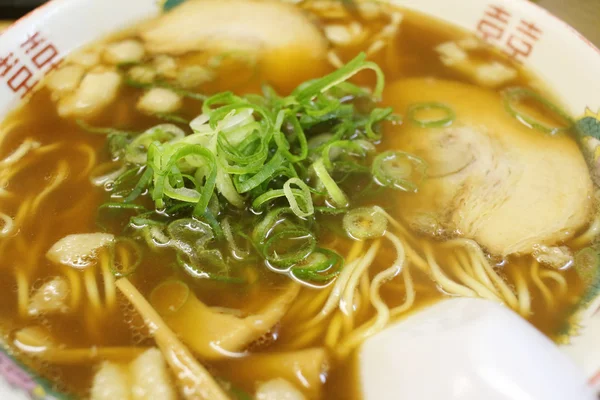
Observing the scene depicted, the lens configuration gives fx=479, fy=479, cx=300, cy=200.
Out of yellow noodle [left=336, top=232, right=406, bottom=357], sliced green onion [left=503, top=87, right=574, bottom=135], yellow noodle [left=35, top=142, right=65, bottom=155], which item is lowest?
yellow noodle [left=336, top=232, right=406, bottom=357]

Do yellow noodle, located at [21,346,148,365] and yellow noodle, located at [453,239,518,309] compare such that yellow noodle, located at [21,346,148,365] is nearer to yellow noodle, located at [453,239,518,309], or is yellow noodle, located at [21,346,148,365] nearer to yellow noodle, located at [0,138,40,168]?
yellow noodle, located at [0,138,40,168]

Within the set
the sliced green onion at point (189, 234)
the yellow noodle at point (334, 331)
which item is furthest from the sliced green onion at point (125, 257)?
the yellow noodle at point (334, 331)

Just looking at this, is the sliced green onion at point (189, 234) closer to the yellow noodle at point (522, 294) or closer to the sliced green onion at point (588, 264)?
the yellow noodle at point (522, 294)

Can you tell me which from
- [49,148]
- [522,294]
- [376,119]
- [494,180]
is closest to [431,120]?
[376,119]

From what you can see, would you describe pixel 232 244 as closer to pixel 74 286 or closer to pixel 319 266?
pixel 319 266

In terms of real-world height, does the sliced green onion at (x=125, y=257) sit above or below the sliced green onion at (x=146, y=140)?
below

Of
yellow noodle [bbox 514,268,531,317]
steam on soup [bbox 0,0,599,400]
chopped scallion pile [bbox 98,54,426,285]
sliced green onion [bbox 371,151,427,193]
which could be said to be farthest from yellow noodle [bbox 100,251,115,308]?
yellow noodle [bbox 514,268,531,317]
